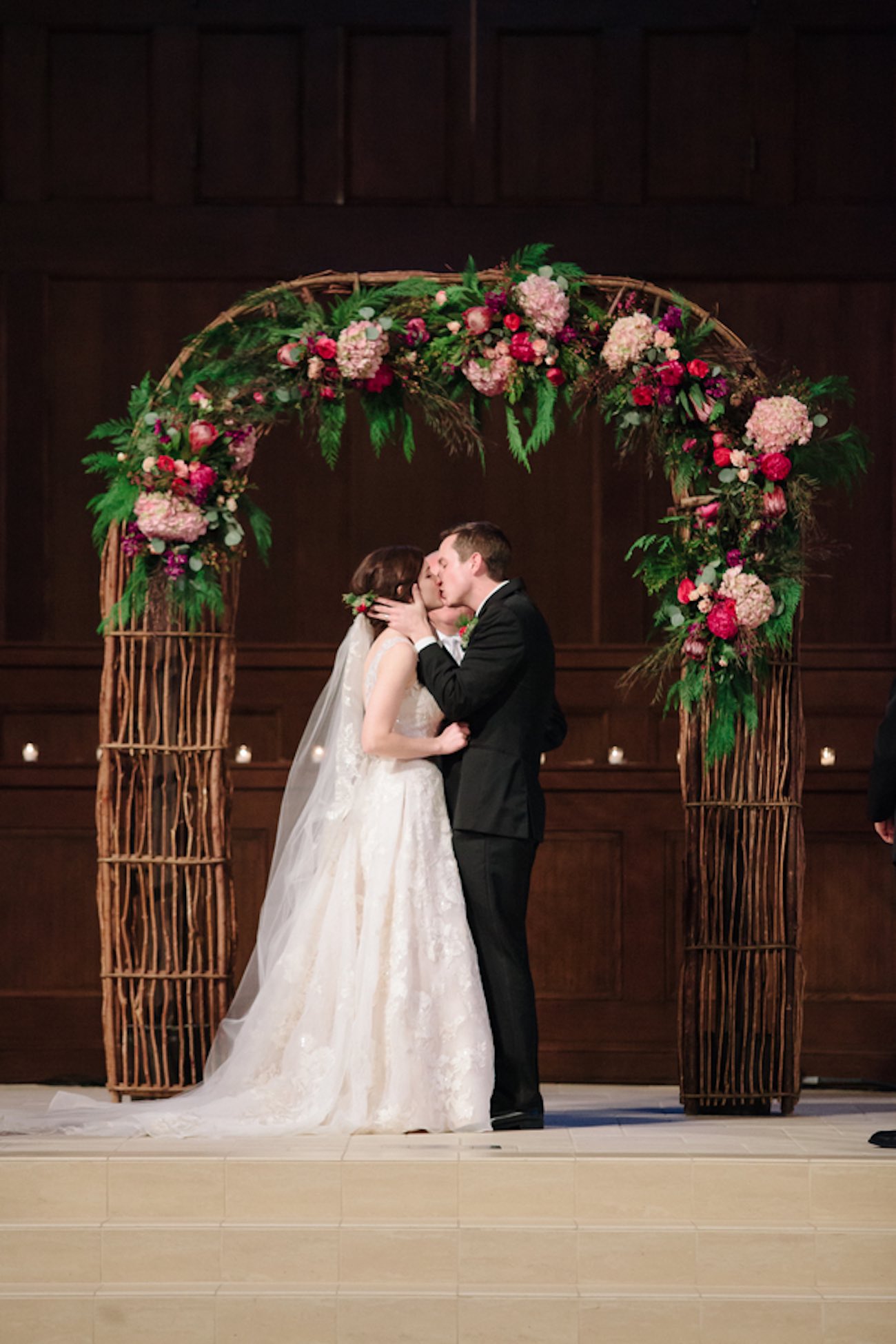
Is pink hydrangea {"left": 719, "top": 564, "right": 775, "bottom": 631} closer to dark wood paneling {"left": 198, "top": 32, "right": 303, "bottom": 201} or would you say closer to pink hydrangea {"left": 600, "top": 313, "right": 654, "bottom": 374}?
pink hydrangea {"left": 600, "top": 313, "right": 654, "bottom": 374}

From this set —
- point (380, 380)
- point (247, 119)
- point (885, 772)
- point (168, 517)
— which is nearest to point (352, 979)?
point (168, 517)

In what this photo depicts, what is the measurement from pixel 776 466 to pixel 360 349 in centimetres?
139

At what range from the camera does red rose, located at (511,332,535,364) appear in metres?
5.42

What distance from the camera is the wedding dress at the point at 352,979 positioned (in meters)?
5.01

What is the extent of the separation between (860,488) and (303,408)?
253cm

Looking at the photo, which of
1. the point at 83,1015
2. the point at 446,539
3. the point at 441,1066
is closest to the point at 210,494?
the point at 446,539

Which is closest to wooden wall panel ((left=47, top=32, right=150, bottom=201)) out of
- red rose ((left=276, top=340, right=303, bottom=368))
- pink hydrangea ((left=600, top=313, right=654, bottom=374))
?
red rose ((left=276, top=340, right=303, bottom=368))

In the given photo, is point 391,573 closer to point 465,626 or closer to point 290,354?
point 465,626

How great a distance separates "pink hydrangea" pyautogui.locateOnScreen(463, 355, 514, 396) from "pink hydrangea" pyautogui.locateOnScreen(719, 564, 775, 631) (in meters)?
0.97

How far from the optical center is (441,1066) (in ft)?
16.6

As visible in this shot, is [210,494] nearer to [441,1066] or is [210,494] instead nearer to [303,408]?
[303,408]

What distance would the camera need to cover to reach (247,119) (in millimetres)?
7023

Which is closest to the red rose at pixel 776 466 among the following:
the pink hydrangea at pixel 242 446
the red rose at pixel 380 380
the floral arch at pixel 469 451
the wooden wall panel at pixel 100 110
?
the floral arch at pixel 469 451

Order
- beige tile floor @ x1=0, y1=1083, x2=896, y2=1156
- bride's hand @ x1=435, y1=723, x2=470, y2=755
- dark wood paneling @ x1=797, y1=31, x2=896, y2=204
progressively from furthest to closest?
dark wood paneling @ x1=797, y1=31, x2=896, y2=204 < bride's hand @ x1=435, y1=723, x2=470, y2=755 < beige tile floor @ x1=0, y1=1083, x2=896, y2=1156
